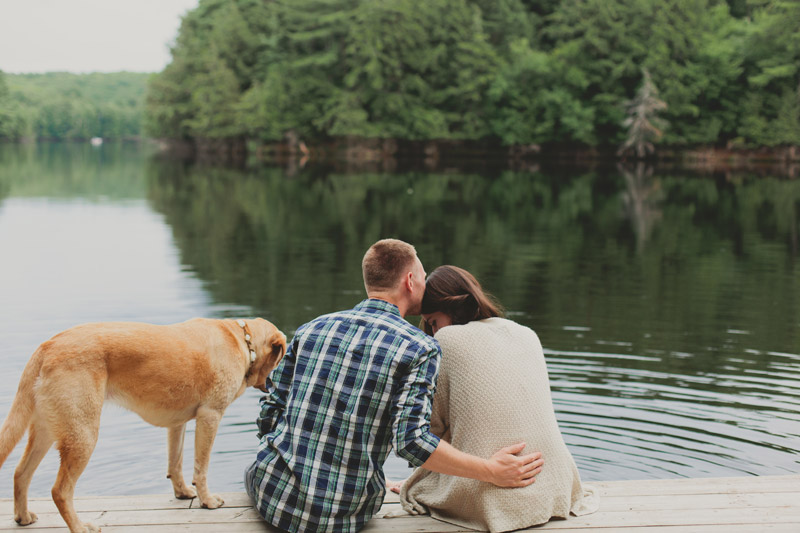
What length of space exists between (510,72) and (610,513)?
193 feet

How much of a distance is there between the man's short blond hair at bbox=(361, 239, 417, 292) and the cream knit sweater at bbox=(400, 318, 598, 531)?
1.06ft

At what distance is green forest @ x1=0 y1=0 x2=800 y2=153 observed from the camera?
55.2 meters

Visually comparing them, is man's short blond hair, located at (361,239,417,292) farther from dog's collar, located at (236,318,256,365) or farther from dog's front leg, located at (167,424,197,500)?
dog's front leg, located at (167,424,197,500)

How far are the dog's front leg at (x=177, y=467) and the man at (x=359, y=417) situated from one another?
2.12 ft

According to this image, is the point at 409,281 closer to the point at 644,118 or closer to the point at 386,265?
the point at 386,265

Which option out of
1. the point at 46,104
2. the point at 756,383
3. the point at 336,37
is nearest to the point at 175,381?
the point at 756,383

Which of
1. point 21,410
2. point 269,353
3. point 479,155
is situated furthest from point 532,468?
point 479,155

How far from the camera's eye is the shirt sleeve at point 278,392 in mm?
3197

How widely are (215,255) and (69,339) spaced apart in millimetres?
12508

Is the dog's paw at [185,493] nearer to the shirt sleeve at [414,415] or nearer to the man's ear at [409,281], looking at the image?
the shirt sleeve at [414,415]

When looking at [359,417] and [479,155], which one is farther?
[479,155]

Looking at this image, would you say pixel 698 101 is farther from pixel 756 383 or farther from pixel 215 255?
pixel 756 383

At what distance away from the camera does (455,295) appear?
3.39 metres

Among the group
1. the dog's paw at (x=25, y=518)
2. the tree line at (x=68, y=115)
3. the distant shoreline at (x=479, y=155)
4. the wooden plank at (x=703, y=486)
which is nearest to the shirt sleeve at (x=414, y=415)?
the wooden plank at (x=703, y=486)
